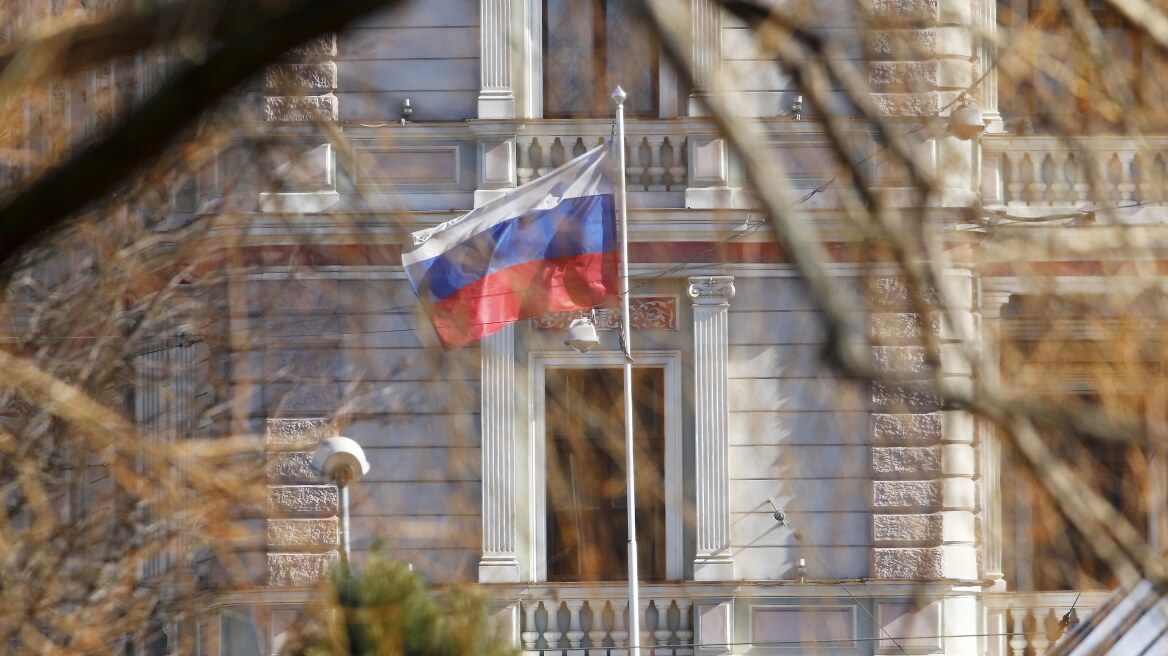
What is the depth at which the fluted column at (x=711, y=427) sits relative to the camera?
15164mm

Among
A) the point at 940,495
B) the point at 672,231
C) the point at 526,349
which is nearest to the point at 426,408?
the point at 526,349

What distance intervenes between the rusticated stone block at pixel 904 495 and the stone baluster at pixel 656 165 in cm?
289

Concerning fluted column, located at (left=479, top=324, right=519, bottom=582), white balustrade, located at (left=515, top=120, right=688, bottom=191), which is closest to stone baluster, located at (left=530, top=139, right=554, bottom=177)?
white balustrade, located at (left=515, top=120, right=688, bottom=191)

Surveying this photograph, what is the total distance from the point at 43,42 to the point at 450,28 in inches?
446

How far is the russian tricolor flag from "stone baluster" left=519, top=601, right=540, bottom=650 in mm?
2571

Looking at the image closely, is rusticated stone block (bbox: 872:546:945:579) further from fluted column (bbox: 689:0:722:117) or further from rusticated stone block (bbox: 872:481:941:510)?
fluted column (bbox: 689:0:722:117)

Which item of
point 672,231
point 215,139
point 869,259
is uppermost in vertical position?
point 672,231

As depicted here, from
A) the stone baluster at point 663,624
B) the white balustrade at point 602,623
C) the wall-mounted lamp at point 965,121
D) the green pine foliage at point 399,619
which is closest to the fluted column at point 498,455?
the white balustrade at point 602,623

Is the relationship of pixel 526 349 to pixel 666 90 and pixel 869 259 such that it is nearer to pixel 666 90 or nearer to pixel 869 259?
pixel 666 90

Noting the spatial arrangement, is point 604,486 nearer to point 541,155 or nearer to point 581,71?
point 541,155

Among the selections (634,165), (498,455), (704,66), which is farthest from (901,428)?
(704,66)

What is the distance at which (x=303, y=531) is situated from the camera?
1524 cm

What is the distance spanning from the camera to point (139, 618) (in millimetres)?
10258

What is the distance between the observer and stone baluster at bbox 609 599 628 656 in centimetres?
1498
